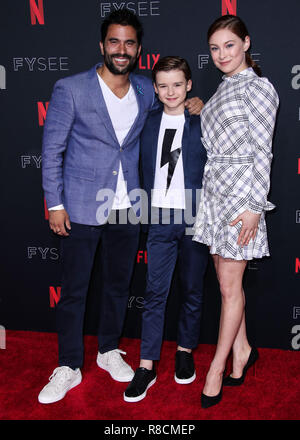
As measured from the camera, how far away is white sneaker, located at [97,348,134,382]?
239cm

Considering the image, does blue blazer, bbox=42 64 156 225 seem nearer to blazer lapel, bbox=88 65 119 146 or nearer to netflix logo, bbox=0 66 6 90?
blazer lapel, bbox=88 65 119 146

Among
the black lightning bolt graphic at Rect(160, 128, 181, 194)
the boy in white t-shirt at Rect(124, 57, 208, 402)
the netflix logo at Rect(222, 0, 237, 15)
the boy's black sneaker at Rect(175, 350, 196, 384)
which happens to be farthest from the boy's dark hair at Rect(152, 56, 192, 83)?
the boy's black sneaker at Rect(175, 350, 196, 384)

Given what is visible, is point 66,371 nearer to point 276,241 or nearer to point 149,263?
point 149,263

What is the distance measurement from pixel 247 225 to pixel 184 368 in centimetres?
93

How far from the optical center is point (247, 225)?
6.40 ft

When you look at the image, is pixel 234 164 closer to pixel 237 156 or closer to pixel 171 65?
pixel 237 156

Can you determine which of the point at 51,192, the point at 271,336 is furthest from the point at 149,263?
the point at 271,336

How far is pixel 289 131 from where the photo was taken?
95.6 inches

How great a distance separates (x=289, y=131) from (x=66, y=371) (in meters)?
1.78

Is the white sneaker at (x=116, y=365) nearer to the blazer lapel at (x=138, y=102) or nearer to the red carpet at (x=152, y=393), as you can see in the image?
the red carpet at (x=152, y=393)

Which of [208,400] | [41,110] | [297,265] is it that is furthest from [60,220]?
[297,265]

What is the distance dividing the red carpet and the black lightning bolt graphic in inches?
43.4

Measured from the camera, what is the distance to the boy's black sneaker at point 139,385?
7.23 feet

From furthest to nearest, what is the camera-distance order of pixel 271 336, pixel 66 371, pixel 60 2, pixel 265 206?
1. pixel 271 336
2. pixel 60 2
3. pixel 66 371
4. pixel 265 206
